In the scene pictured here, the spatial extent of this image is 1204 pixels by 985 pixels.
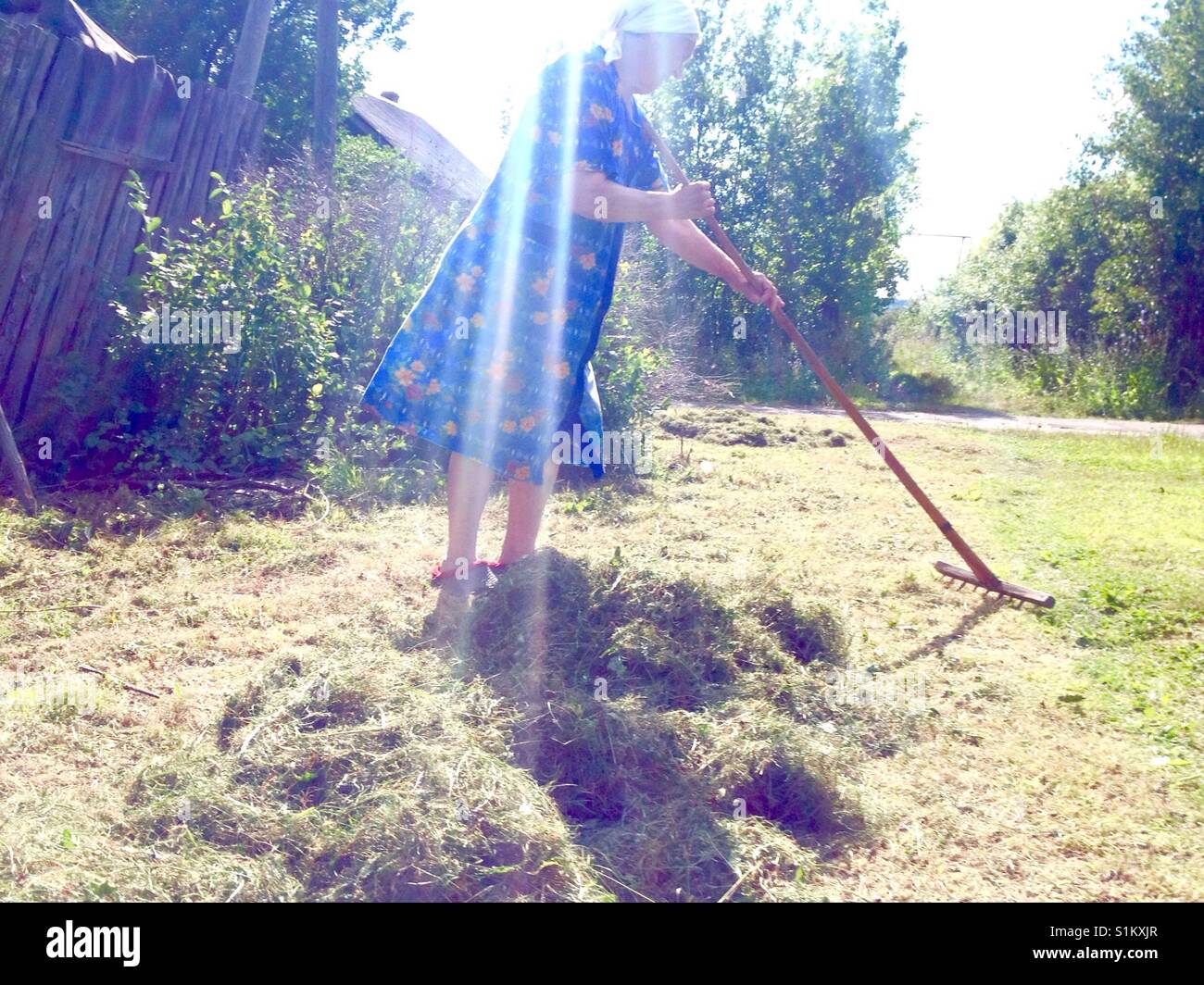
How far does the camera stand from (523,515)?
123 inches

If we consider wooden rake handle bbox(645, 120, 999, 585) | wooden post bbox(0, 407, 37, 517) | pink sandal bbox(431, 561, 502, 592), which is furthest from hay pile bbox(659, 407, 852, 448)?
wooden post bbox(0, 407, 37, 517)

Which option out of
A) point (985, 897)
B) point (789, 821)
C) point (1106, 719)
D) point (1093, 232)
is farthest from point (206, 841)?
point (1093, 232)

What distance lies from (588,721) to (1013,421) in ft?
32.4

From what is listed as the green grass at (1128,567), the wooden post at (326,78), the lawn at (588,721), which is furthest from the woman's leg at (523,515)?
the wooden post at (326,78)

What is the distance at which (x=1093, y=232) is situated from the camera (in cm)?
1438

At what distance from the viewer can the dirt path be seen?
31.2 feet

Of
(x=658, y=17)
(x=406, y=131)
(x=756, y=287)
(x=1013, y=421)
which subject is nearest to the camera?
(x=658, y=17)

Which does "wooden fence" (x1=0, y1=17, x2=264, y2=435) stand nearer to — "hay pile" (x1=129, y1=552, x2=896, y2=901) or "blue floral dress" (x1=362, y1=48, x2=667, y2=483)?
"blue floral dress" (x1=362, y1=48, x2=667, y2=483)

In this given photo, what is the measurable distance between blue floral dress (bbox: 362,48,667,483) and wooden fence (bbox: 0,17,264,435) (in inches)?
92.8

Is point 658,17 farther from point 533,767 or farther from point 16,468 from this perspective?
point 16,468

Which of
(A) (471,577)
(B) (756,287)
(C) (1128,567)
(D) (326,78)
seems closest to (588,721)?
(A) (471,577)

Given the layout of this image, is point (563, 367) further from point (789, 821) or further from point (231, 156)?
point (231, 156)

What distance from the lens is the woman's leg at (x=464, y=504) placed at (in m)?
3.04

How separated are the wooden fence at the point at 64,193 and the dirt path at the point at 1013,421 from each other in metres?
5.23
